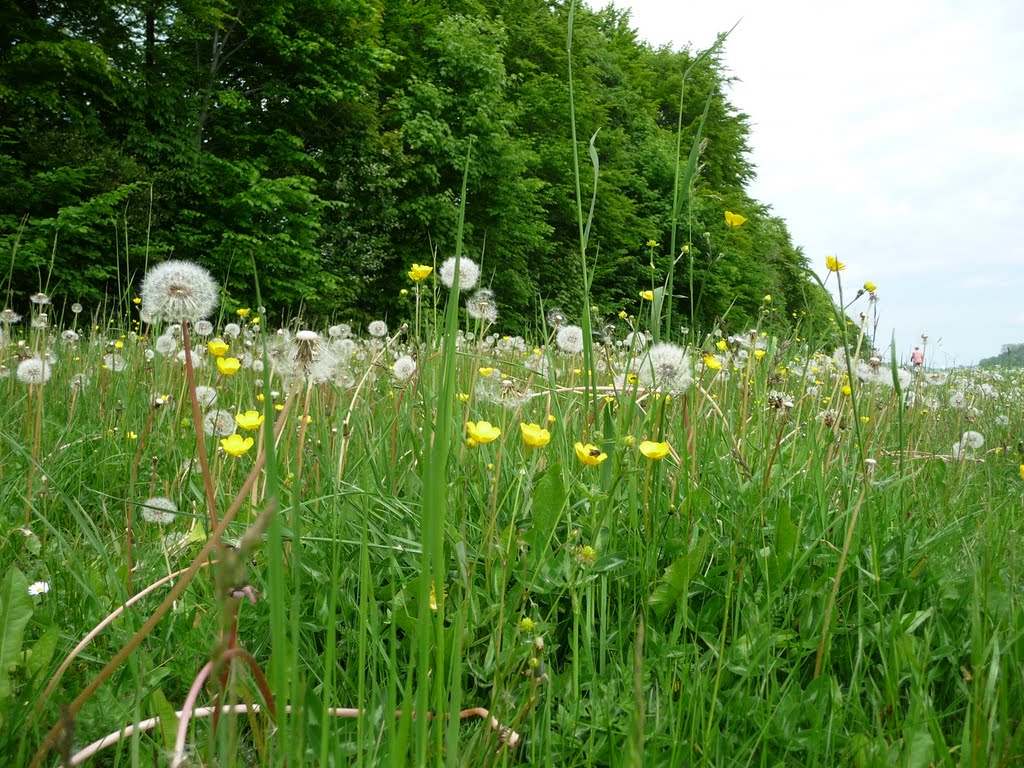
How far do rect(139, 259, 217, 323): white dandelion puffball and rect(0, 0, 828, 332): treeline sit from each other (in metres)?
9.91

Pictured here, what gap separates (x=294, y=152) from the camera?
15250 millimetres

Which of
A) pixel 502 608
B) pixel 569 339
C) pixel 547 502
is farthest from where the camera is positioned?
pixel 569 339

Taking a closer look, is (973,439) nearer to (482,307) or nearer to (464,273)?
(482,307)

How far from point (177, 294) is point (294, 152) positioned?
15.6 m

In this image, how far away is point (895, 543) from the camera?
1.41 m

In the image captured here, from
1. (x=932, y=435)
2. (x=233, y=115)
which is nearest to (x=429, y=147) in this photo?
(x=233, y=115)

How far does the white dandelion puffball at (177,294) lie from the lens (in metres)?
1.14

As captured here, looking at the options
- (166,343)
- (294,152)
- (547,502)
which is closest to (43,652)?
(547,502)

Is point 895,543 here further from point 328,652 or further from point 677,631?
point 328,652

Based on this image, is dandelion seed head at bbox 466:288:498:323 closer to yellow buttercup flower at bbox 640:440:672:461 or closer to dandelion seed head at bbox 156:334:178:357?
yellow buttercup flower at bbox 640:440:672:461

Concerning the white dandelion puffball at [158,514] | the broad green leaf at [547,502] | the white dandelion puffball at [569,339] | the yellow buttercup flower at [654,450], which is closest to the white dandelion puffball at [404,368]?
the white dandelion puffball at [569,339]

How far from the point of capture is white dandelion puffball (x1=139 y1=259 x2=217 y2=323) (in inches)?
45.0

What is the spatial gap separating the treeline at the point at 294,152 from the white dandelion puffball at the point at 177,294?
9.91 metres

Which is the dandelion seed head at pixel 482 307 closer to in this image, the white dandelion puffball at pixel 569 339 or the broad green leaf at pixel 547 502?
the white dandelion puffball at pixel 569 339
